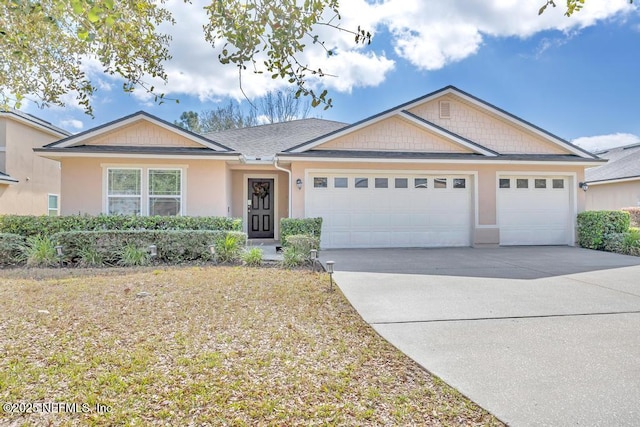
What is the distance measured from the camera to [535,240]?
40.6 ft

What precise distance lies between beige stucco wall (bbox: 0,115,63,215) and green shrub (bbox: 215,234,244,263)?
874 cm

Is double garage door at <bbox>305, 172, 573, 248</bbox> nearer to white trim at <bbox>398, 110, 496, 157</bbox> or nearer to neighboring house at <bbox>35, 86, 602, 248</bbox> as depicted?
neighboring house at <bbox>35, 86, 602, 248</bbox>

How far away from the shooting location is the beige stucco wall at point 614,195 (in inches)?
674

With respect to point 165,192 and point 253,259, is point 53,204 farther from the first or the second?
point 253,259

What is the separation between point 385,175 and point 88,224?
870cm

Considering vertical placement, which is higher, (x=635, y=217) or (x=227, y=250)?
(x=635, y=217)

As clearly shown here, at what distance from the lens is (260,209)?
13.7 m

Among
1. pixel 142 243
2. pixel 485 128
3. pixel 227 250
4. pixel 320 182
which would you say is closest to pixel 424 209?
pixel 320 182

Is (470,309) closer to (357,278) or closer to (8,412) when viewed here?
(357,278)

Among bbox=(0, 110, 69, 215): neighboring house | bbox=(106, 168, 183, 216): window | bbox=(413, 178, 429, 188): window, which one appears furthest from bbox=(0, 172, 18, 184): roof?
bbox=(413, 178, 429, 188): window

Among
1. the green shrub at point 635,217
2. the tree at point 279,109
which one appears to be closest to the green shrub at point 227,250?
the green shrub at point 635,217

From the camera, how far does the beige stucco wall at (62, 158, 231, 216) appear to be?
35.9ft

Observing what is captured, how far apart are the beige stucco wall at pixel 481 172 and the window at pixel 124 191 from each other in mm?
4806

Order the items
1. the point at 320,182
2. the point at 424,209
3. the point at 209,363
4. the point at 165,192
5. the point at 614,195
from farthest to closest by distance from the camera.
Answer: the point at 614,195 < the point at 424,209 < the point at 320,182 < the point at 165,192 < the point at 209,363
